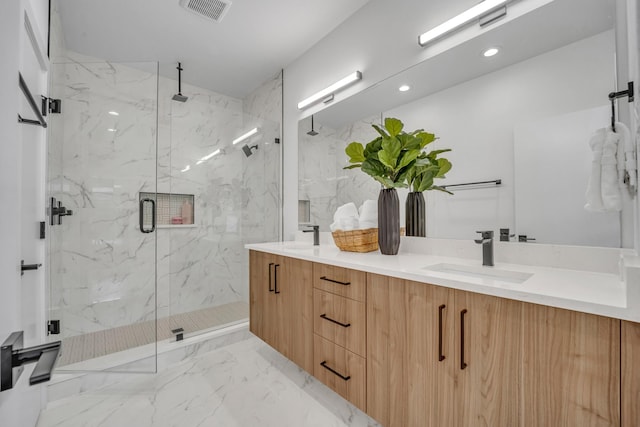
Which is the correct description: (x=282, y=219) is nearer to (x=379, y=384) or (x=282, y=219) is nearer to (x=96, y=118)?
(x=96, y=118)

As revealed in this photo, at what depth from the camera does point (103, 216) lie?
2.08m

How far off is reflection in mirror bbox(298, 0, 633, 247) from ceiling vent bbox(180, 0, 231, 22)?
1.38 m

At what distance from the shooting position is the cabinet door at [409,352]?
3.31 feet

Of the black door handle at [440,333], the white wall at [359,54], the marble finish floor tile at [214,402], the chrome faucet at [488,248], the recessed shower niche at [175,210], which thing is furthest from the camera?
the recessed shower niche at [175,210]

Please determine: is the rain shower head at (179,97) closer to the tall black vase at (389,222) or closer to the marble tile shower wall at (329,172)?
the marble tile shower wall at (329,172)

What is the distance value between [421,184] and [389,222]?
0.28 m

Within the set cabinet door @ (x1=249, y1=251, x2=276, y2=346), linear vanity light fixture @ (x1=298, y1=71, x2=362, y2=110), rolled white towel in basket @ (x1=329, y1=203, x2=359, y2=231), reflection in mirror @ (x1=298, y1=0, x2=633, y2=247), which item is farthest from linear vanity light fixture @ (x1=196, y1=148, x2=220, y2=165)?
reflection in mirror @ (x1=298, y1=0, x2=633, y2=247)

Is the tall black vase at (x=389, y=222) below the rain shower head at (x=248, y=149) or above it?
below

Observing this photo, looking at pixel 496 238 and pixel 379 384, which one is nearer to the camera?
pixel 379 384

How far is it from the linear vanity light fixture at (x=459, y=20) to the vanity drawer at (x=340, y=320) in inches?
58.9

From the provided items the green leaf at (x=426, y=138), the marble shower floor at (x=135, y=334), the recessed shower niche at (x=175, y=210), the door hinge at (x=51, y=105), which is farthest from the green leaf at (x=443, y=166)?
the recessed shower niche at (x=175, y=210)

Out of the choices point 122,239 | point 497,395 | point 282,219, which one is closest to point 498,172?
point 497,395

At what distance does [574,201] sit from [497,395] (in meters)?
0.81

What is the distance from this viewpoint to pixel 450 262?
138 cm
